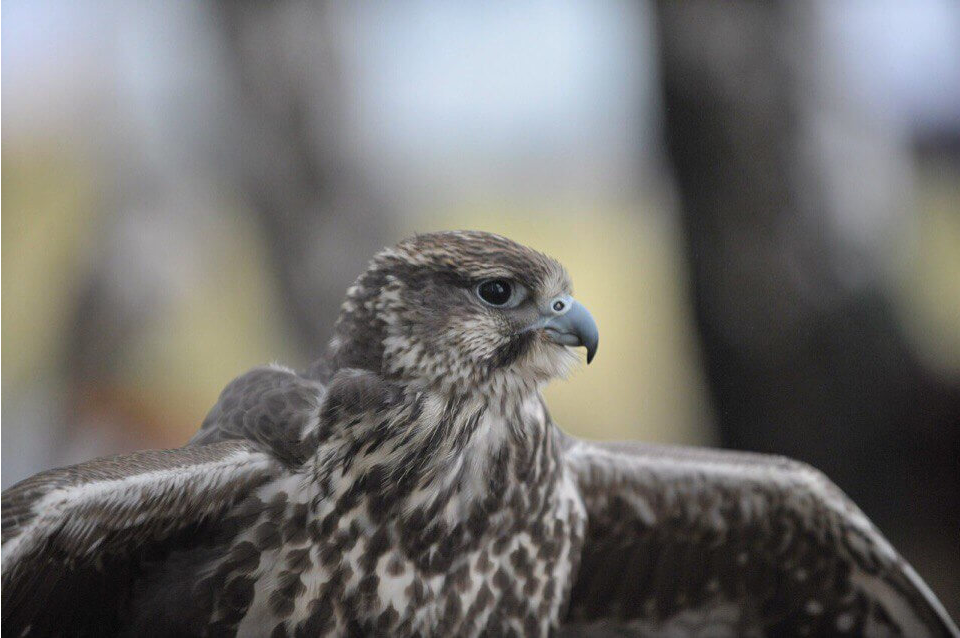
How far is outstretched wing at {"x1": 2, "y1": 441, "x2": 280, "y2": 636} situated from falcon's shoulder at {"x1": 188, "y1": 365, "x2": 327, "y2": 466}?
0.16ft

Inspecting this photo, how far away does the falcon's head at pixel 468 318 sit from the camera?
87.8 inches

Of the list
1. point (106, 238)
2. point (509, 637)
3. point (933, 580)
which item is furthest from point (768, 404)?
point (106, 238)

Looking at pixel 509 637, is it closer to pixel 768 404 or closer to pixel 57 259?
pixel 768 404

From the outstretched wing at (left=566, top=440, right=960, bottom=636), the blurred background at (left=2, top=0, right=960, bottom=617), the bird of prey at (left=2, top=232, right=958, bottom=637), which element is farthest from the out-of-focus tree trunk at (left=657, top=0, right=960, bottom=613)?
the bird of prey at (left=2, top=232, right=958, bottom=637)

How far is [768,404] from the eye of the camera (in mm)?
4828

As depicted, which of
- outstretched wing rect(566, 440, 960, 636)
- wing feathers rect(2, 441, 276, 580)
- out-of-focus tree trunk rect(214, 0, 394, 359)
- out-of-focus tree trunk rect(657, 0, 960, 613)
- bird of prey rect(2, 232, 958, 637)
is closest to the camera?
wing feathers rect(2, 441, 276, 580)

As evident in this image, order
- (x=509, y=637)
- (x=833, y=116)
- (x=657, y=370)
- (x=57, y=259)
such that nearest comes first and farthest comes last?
(x=509, y=637)
(x=833, y=116)
(x=57, y=259)
(x=657, y=370)

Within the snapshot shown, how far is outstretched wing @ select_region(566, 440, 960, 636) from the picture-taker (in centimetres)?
282

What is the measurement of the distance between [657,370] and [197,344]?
2.95m

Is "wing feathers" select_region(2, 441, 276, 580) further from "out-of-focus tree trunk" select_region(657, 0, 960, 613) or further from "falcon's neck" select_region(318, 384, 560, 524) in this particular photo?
"out-of-focus tree trunk" select_region(657, 0, 960, 613)

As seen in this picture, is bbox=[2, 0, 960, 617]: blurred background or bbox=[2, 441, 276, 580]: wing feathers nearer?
bbox=[2, 441, 276, 580]: wing feathers

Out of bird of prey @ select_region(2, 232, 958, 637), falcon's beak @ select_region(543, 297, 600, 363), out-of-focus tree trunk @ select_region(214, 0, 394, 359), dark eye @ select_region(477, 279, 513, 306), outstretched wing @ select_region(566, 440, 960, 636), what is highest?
out-of-focus tree trunk @ select_region(214, 0, 394, 359)

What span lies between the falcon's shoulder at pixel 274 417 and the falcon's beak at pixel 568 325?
0.56m

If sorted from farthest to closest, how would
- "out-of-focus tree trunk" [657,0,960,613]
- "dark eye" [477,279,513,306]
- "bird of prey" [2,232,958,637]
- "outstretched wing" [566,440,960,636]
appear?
"out-of-focus tree trunk" [657,0,960,613] < "outstretched wing" [566,440,960,636] < "dark eye" [477,279,513,306] < "bird of prey" [2,232,958,637]
